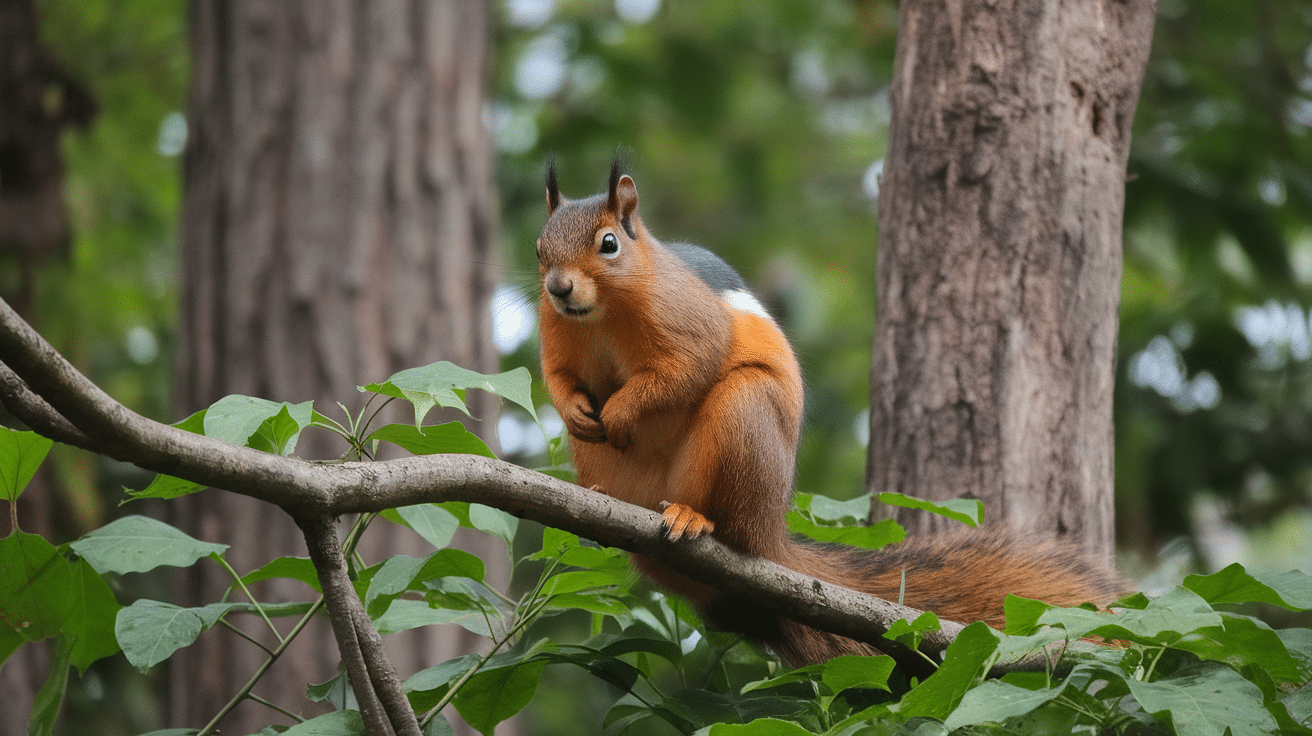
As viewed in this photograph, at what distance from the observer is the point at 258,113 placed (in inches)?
161

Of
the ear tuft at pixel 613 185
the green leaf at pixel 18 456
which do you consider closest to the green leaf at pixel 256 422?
the green leaf at pixel 18 456

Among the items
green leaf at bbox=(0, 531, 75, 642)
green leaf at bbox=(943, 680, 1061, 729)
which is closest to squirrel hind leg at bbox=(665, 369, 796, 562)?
green leaf at bbox=(943, 680, 1061, 729)

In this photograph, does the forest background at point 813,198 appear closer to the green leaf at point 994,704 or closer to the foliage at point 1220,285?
the foliage at point 1220,285

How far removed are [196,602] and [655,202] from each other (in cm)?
663

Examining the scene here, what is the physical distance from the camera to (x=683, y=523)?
1937 millimetres

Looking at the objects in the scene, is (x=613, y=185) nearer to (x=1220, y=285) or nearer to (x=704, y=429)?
(x=704, y=429)

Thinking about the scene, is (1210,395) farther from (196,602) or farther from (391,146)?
(196,602)

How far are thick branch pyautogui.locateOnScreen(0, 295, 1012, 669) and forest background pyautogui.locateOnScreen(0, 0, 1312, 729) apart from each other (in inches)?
43.9

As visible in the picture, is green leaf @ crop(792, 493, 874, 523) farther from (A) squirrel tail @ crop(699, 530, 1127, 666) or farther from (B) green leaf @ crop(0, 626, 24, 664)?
(B) green leaf @ crop(0, 626, 24, 664)

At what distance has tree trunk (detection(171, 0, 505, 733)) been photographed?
3.88m

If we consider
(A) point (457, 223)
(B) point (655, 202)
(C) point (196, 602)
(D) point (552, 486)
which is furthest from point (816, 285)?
(D) point (552, 486)

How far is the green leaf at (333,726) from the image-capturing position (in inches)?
57.0

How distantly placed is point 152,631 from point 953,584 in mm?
1502

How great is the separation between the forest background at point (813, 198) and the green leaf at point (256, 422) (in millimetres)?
1240
